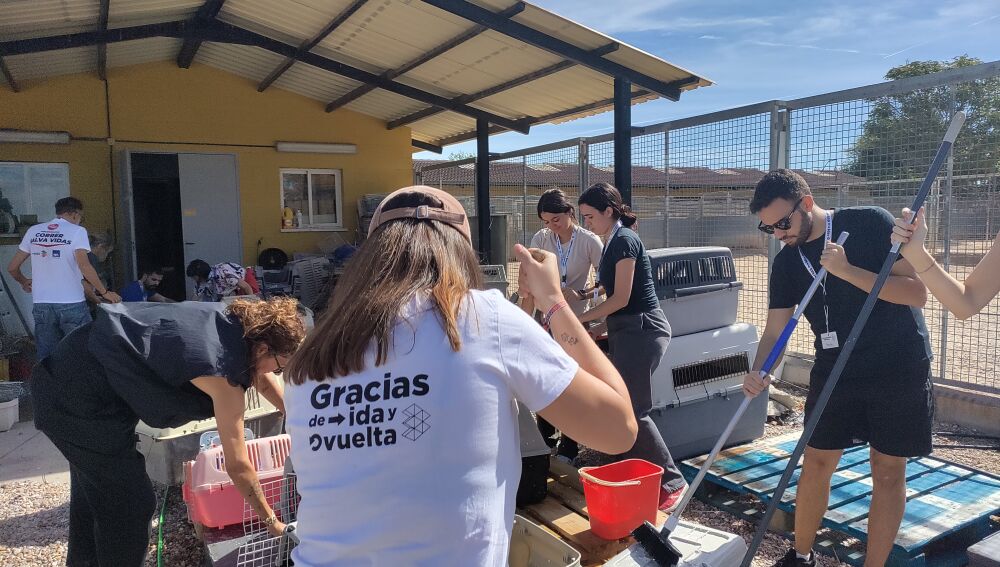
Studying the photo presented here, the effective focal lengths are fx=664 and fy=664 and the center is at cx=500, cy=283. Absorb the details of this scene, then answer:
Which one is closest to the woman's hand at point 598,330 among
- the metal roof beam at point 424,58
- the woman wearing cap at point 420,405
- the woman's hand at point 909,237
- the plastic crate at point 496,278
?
the woman's hand at point 909,237

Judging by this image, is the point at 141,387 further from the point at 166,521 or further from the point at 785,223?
the point at 785,223

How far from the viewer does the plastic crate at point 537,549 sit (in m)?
2.17

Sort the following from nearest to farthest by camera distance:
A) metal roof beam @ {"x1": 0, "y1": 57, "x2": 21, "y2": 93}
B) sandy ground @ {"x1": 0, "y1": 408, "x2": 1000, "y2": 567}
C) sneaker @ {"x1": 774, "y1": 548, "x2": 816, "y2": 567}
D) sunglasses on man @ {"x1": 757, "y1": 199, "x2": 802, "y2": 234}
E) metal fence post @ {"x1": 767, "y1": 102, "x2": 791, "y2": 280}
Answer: sunglasses on man @ {"x1": 757, "y1": 199, "x2": 802, "y2": 234}
sneaker @ {"x1": 774, "y1": 548, "x2": 816, "y2": 567}
sandy ground @ {"x1": 0, "y1": 408, "x2": 1000, "y2": 567}
metal fence post @ {"x1": 767, "y1": 102, "x2": 791, "y2": 280}
metal roof beam @ {"x1": 0, "y1": 57, "x2": 21, "y2": 93}

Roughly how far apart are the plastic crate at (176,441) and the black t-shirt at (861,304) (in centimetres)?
A: 310

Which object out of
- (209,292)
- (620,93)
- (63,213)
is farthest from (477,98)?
(63,213)

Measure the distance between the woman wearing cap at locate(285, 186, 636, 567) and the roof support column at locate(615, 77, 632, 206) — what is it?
20.0ft

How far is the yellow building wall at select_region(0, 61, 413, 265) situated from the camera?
32.6 ft

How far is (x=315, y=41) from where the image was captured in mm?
9023

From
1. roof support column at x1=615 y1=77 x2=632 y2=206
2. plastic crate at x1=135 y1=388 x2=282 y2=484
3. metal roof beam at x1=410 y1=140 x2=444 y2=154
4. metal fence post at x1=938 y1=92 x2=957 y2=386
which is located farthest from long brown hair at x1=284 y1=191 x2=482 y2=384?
metal roof beam at x1=410 y1=140 x2=444 y2=154

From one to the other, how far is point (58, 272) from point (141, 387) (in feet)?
14.4

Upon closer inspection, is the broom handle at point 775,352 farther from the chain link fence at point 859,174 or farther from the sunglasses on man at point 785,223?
the chain link fence at point 859,174

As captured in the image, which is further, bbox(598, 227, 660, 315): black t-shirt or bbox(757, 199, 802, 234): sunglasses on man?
bbox(598, 227, 660, 315): black t-shirt

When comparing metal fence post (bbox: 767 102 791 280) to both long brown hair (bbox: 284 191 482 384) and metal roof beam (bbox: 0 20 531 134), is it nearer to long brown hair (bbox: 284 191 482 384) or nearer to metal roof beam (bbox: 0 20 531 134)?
long brown hair (bbox: 284 191 482 384)

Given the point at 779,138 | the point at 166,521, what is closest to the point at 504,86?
the point at 779,138
